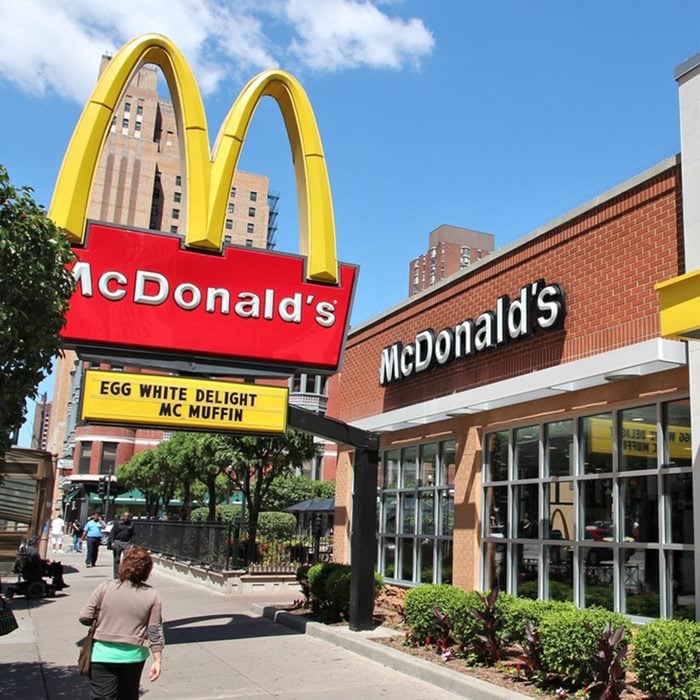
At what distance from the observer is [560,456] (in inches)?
485

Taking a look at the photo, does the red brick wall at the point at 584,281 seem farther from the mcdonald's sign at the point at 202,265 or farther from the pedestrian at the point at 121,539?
the pedestrian at the point at 121,539

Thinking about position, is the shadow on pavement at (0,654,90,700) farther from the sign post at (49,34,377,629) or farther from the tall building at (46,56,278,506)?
the tall building at (46,56,278,506)

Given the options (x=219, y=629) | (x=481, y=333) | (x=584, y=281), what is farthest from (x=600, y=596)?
(x=219, y=629)

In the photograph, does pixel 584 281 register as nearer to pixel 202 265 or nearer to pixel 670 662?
pixel 202 265

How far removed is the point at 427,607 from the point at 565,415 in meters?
3.77

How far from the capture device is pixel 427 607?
10.4 metres

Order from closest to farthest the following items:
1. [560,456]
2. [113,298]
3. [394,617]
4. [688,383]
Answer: [688,383] → [113,298] → [560,456] → [394,617]

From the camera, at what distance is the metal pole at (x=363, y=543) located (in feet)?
38.9

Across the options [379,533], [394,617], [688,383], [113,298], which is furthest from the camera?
[379,533]

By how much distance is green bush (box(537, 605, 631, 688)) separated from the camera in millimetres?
7645

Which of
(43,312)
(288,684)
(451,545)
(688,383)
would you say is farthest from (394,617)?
(43,312)

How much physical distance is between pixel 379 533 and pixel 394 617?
4892mm

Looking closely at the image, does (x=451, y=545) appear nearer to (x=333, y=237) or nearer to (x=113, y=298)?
(x=333, y=237)

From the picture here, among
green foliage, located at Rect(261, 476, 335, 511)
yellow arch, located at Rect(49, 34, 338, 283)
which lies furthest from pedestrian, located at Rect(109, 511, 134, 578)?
green foliage, located at Rect(261, 476, 335, 511)
